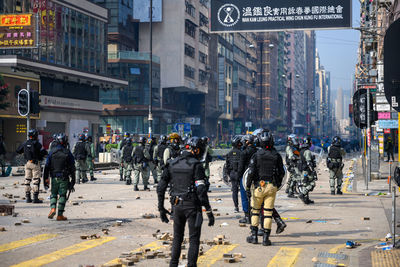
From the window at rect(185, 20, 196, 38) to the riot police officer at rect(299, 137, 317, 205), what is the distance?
5671 cm

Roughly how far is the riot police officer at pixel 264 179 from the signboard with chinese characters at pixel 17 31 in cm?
3237

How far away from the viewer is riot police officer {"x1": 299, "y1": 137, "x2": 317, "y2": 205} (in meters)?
14.8

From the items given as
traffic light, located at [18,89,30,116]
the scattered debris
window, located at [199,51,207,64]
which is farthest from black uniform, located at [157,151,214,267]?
window, located at [199,51,207,64]

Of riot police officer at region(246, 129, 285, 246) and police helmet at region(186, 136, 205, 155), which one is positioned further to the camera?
riot police officer at region(246, 129, 285, 246)

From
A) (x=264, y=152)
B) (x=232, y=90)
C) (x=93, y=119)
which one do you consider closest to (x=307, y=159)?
(x=264, y=152)

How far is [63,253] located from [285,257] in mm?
3211

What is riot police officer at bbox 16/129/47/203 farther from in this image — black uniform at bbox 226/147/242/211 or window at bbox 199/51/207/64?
window at bbox 199/51/207/64

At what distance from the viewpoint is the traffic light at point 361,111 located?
1984 centimetres

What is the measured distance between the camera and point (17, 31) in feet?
127

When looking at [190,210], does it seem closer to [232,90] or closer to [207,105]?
[207,105]

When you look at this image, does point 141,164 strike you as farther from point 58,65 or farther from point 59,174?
point 58,65

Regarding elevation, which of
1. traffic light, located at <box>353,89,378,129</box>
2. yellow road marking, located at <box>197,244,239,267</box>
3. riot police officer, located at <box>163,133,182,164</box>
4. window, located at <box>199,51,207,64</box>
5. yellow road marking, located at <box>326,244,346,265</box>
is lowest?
yellow road marking, located at <box>326,244,346,265</box>

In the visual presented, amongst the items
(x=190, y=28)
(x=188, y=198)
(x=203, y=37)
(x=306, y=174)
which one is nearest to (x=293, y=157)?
(x=306, y=174)

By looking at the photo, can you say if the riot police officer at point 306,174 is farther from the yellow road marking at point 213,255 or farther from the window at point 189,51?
the window at point 189,51
